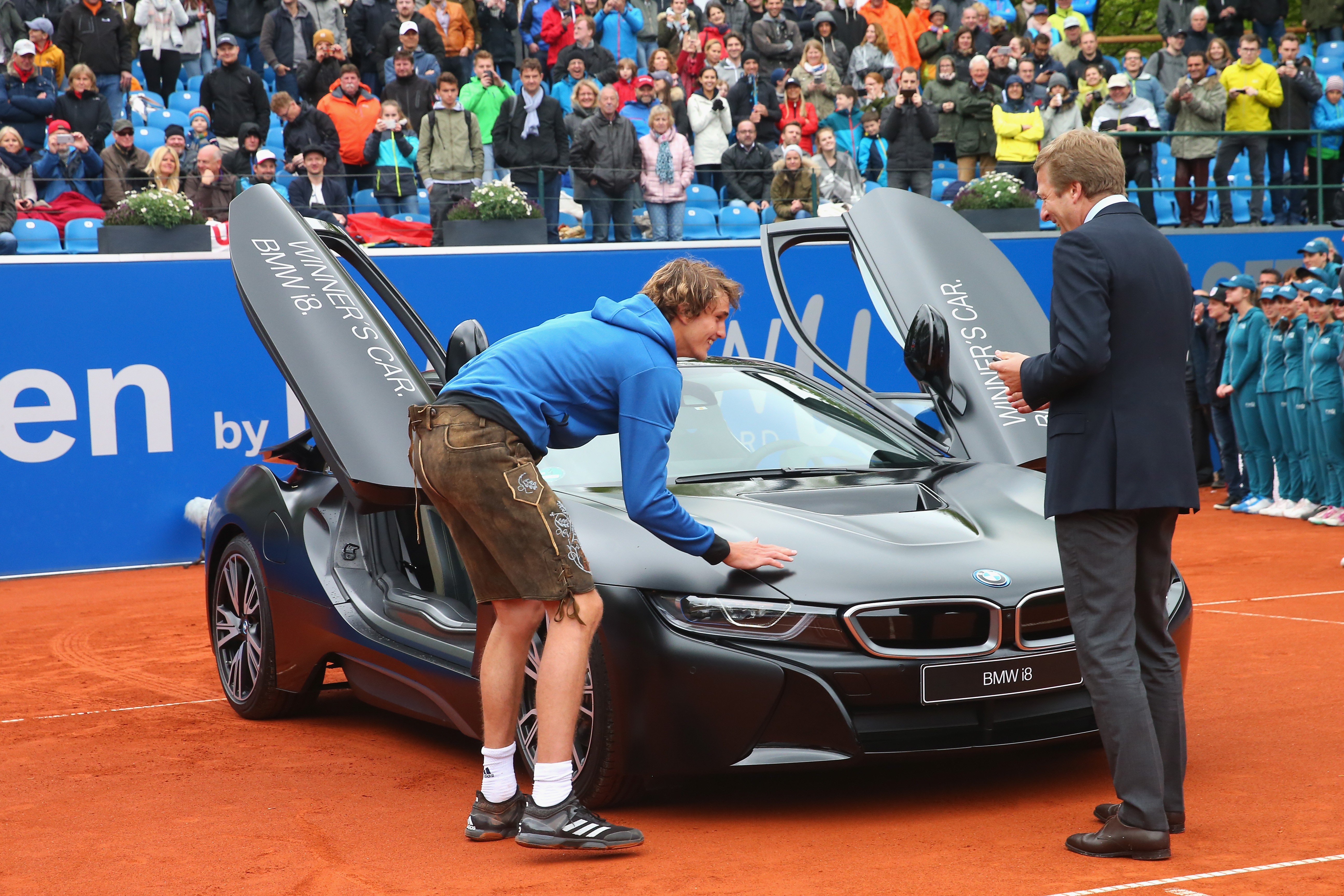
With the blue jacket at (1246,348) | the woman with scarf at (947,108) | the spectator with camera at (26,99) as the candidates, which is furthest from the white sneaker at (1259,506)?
the spectator with camera at (26,99)

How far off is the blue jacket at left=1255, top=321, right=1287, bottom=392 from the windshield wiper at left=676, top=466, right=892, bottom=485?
356 inches

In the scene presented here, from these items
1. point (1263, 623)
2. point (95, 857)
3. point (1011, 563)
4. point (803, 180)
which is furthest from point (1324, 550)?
point (95, 857)

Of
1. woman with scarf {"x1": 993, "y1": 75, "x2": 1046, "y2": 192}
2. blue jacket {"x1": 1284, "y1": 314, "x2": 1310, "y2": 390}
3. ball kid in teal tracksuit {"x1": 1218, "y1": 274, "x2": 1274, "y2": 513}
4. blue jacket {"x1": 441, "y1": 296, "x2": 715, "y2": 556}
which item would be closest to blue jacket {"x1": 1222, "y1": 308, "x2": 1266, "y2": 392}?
ball kid in teal tracksuit {"x1": 1218, "y1": 274, "x2": 1274, "y2": 513}

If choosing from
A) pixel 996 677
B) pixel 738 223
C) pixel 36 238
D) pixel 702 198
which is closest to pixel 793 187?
pixel 738 223

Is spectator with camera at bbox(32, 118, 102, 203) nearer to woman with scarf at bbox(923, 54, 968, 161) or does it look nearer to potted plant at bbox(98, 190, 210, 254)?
potted plant at bbox(98, 190, 210, 254)

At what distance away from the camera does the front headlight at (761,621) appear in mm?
4277

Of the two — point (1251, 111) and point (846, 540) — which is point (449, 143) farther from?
point (846, 540)

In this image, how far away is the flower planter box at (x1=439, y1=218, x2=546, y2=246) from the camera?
42.9 ft

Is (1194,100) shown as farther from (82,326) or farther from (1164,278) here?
(1164,278)

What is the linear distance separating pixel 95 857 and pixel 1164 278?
3.47 m

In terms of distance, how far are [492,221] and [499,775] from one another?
366 inches

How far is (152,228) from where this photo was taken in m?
11.9

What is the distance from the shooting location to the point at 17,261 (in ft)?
36.7

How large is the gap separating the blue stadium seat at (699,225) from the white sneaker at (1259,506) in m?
5.56
